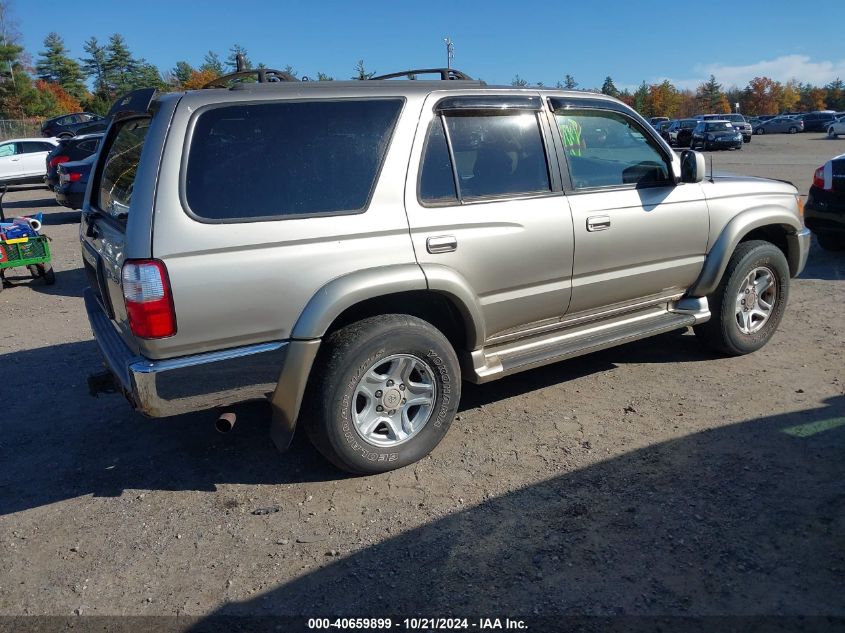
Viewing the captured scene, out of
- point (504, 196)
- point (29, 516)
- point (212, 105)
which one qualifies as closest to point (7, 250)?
point (29, 516)

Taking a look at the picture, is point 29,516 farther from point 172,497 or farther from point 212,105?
point 212,105

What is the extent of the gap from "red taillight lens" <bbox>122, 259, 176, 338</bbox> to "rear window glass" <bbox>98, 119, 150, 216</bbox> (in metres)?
0.42

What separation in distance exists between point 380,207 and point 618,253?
5.68 feet

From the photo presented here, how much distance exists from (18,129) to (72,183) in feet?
114

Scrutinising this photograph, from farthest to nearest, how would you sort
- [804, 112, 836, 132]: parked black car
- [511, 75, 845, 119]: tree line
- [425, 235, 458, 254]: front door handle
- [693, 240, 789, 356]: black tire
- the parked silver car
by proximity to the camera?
[511, 75, 845, 119]: tree line → [804, 112, 836, 132]: parked black car → the parked silver car → [693, 240, 789, 356]: black tire → [425, 235, 458, 254]: front door handle

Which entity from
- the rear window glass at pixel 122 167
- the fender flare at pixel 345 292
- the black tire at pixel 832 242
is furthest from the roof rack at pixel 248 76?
the black tire at pixel 832 242

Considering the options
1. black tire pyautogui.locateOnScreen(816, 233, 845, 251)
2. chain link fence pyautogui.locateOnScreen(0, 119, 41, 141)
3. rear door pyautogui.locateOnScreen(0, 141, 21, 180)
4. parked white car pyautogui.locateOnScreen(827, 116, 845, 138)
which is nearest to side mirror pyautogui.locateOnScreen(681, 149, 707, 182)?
black tire pyautogui.locateOnScreen(816, 233, 845, 251)

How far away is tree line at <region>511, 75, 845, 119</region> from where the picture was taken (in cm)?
9488

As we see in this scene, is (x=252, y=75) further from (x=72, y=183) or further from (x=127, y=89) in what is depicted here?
(x=127, y=89)

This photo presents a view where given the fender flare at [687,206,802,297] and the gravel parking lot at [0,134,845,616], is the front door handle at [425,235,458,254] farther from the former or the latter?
the fender flare at [687,206,802,297]

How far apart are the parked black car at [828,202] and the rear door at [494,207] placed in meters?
5.76

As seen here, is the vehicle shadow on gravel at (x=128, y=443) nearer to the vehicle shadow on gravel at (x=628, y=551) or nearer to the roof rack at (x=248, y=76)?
the vehicle shadow on gravel at (x=628, y=551)

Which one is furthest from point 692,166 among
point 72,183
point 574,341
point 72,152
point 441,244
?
point 72,152

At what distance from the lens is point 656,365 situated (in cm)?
526
